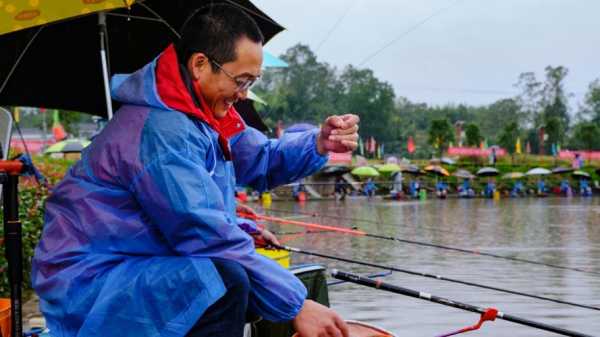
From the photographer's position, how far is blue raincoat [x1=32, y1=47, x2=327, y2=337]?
2.38 m

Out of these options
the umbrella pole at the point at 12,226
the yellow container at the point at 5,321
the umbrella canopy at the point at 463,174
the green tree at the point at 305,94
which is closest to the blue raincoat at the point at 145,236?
the umbrella pole at the point at 12,226

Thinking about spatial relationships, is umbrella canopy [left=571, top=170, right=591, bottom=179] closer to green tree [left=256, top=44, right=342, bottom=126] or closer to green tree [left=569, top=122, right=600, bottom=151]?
green tree [left=569, top=122, right=600, bottom=151]

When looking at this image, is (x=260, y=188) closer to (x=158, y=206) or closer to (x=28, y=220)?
(x=158, y=206)

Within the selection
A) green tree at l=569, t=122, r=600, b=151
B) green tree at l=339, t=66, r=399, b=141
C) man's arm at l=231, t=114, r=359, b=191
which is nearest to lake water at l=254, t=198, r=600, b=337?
man's arm at l=231, t=114, r=359, b=191

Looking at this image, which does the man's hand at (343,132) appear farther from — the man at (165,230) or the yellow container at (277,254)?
the yellow container at (277,254)

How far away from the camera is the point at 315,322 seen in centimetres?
249

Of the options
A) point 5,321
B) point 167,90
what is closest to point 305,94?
point 5,321

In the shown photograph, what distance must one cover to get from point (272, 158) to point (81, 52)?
100 inches

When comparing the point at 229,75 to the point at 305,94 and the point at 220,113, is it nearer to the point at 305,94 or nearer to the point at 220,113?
the point at 220,113

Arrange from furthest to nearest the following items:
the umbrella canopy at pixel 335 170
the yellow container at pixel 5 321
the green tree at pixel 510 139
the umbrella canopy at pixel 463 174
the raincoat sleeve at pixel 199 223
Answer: the green tree at pixel 510 139 < the umbrella canopy at pixel 463 174 < the umbrella canopy at pixel 335 170 < the yellow container at pixel 5 321 < the raincoat sleeve at pixel 199 223

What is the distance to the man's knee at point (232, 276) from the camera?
2.39 metres

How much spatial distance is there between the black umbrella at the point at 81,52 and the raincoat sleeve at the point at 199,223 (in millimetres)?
2611

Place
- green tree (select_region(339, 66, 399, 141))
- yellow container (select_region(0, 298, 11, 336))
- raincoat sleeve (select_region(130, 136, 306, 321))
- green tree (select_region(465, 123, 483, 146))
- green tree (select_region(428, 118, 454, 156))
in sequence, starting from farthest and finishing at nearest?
green tree (select_region(339, 66, 399, 141)), green tree (select_region(465, 123, 483, 146)), green tree (select_region(428, 118, 454, 156)), yellow container (select_region(0, 298, 11, 336)), raincoat sleeve (select_region(130, 136, 306, 321))

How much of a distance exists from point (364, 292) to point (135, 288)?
6170 millimetres
